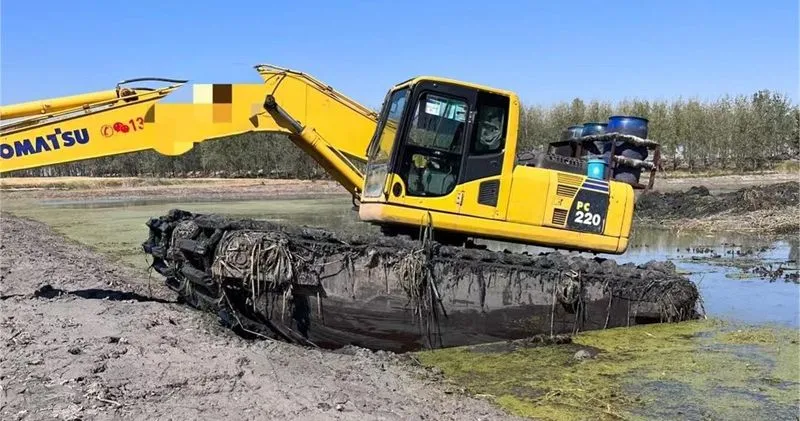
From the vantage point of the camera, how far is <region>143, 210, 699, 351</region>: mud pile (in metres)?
6.71

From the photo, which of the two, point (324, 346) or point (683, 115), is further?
point (683, 115)

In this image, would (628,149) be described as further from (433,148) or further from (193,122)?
(193,122)

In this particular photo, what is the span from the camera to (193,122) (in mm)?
7344

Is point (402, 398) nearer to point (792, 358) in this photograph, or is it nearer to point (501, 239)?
point (501, 239)

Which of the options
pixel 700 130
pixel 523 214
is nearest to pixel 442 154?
pixel 523 214

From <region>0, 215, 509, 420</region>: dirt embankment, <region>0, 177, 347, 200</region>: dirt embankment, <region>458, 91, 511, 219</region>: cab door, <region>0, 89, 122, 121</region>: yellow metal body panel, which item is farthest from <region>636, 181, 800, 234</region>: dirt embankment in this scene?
<region>0, 177, 347, 200</region>: dirt embankment

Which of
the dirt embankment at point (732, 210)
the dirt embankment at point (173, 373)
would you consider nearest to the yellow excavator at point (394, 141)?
the dirt embankment at point (173, 373)

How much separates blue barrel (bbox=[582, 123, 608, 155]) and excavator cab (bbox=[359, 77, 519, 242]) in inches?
76.5

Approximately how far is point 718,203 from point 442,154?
734 inches

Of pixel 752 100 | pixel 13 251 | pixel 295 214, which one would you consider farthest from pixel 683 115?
pixel 13 251

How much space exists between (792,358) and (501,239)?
3.05 metres

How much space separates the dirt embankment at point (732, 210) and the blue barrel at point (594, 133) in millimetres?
11000

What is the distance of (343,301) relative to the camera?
22.9ft

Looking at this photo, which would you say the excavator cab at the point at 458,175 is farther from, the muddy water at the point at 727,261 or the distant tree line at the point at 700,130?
the distant tree line at the point at 700,130
